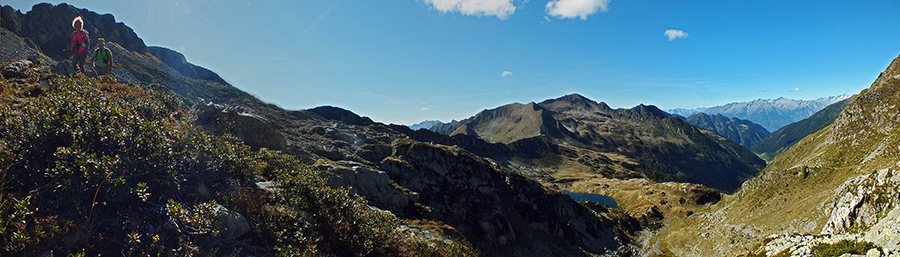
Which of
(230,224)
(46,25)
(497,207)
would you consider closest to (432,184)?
(497,207)

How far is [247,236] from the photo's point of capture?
49.1 ft

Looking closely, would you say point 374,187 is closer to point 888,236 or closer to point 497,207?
point 497,207

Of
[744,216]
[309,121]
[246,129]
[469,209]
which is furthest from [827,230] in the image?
[309,121]

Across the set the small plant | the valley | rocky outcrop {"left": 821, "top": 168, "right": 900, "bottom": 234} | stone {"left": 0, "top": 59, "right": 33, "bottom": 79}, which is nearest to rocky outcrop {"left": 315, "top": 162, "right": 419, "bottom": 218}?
the valley

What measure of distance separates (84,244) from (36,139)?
5.25 metres

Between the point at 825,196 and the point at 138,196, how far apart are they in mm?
101794

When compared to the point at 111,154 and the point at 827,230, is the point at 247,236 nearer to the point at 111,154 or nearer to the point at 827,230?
the point at 111,154

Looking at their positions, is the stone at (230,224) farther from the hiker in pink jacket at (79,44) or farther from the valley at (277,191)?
the hiker in pink jacket at (79,44)

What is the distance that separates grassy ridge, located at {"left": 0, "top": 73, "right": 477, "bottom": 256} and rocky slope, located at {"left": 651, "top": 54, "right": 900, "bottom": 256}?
143ft

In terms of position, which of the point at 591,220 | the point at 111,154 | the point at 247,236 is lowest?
the point at 591,220

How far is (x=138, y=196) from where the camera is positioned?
1263cm

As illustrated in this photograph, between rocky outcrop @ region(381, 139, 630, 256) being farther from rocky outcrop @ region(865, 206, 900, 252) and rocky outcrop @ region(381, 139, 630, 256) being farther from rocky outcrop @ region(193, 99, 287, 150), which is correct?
rocky outcrop @ region(865, 206, 900, 252)

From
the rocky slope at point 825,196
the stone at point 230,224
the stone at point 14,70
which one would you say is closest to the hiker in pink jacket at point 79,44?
the stone at point 14,70

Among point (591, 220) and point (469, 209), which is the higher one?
point (469, 209)
